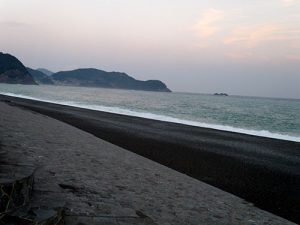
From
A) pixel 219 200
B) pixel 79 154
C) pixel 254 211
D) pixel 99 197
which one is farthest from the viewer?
pixel 79 154

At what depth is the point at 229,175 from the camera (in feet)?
41.7

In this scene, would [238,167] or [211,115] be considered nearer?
[238,167]

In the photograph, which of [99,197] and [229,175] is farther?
[229,175]

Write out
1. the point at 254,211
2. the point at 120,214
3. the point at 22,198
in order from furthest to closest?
1. the point at 254,211
2. the point at 120,214
3. the point at 22,198

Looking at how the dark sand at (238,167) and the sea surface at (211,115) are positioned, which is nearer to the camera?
the dark sand at (238,167)

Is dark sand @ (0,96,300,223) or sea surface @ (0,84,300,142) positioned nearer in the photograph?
dark sand @ (0,96,300,223)

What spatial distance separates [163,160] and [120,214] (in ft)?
28.4

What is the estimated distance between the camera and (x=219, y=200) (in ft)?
28.9

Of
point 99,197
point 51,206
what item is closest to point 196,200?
point 99,197

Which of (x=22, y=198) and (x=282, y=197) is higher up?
(x=22, y=198)

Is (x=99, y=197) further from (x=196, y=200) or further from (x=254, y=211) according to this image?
(x=254, y=211)

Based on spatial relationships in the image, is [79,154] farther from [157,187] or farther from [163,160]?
[163,160]

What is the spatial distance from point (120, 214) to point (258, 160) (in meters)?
12.4

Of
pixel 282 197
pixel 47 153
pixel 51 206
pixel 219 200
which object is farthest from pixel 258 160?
pixel 51 206
